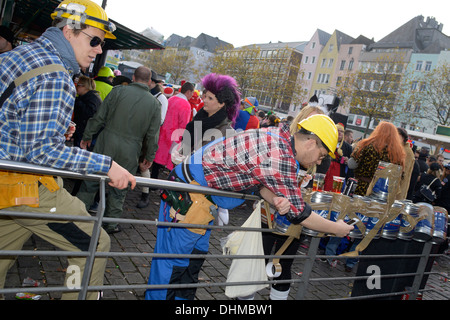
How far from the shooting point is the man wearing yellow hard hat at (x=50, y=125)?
6.03 feet

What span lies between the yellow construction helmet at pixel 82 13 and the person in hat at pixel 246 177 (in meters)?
1.12

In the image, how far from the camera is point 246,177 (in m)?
2.53

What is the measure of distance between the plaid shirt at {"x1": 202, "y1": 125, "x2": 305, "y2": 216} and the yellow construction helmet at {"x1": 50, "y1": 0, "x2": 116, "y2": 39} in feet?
3.70

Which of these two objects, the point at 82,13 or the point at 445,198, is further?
the point at 445,198

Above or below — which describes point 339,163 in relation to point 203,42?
below

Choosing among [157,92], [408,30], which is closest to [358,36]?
[408,30]

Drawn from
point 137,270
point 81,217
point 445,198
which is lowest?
point 137,270

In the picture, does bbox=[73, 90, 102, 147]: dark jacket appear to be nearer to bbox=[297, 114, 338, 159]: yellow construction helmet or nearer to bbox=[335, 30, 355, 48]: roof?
bbox=[297, 114, 338, 159]: yellow construction helmet

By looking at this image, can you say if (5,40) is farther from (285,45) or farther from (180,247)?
(285,45)

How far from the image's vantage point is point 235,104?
14.1ft

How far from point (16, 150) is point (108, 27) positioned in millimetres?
949

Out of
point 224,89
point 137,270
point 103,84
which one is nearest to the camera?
point 137,270

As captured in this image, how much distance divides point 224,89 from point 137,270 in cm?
231

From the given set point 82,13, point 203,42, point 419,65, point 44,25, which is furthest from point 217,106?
point 203,42
